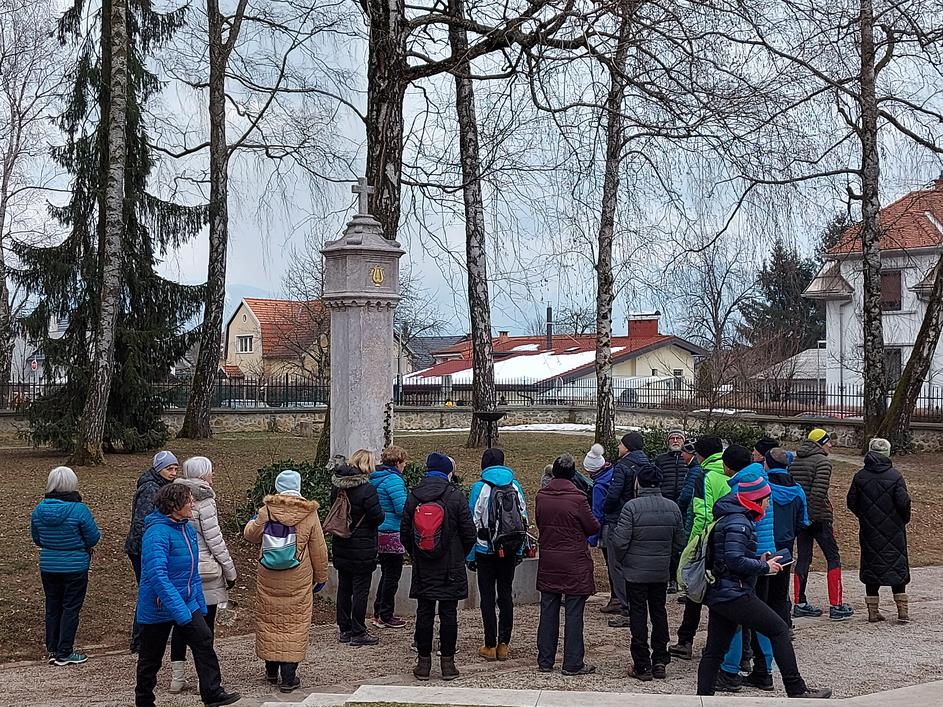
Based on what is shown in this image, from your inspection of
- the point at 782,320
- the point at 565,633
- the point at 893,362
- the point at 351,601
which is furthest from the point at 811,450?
the point at 782,320

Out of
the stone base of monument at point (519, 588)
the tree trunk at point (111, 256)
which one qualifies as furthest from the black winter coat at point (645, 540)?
the tree trunk at point (111, 256)

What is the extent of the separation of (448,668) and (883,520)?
4.45 m

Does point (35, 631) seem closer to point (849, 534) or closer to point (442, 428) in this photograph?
point (849, 534)

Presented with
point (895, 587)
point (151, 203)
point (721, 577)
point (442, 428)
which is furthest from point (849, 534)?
point (442, 428)

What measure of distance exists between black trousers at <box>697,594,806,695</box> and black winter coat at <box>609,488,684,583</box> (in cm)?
83

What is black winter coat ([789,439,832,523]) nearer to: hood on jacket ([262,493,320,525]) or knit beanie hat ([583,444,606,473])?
knit beanie hat ([583,444,606,473])

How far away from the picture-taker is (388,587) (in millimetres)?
9633

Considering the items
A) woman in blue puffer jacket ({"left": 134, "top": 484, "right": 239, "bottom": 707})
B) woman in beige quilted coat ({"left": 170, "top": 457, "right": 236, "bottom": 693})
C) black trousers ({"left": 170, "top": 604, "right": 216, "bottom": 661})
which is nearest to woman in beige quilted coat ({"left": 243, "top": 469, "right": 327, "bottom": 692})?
woman in beige quilted coat ({"left": 170, "top": 457, "right": 236, "bottom": 693})

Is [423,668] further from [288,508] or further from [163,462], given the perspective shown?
[163,462]

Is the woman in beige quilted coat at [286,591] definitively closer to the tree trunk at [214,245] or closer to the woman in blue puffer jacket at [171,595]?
the woman in blue puffer jacket at [171,595]

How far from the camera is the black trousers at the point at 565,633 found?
25.8 ft

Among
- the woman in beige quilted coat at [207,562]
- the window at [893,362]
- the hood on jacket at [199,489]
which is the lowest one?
the woman in beige quilted coat at [207,562]

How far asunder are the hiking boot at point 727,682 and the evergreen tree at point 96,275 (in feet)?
49.9

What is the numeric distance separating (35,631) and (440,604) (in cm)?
422
